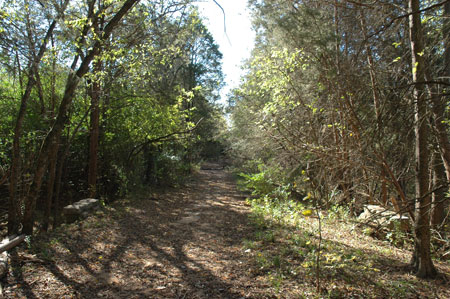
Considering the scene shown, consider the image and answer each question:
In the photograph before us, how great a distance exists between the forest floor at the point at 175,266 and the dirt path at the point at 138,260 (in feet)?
0.04

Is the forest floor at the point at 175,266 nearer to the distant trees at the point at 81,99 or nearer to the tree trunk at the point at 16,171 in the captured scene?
the tree trunk at the point at 16,171

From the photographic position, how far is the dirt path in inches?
137

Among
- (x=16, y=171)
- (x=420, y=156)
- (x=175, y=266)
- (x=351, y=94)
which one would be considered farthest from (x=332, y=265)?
(x=16, y=171)

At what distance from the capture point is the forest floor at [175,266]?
134 inches

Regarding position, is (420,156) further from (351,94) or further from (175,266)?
(175,266)

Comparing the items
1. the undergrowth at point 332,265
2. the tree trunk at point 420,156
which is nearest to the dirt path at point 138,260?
the undergrowth at point 332,265

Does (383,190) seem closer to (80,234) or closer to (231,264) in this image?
(231,264)

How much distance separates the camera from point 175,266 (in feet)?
14.3

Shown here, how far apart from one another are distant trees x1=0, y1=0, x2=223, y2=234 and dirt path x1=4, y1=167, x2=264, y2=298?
105 centimetres

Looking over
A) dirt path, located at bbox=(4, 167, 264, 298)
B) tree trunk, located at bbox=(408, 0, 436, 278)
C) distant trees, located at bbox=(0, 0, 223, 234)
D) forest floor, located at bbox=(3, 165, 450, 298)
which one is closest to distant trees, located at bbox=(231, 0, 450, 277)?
tree trunk, located at bbox=(408, 0, 436, 278)

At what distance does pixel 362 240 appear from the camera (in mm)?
5738

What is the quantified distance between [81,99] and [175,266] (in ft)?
19.0

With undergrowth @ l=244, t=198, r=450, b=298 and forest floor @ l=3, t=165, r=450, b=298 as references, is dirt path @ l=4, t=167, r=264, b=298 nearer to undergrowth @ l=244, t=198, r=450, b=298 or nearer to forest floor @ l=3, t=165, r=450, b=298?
forest floor @ l=3, t=165, r=450, b=298

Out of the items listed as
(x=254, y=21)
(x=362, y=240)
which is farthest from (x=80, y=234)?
(x=254, y=21)
